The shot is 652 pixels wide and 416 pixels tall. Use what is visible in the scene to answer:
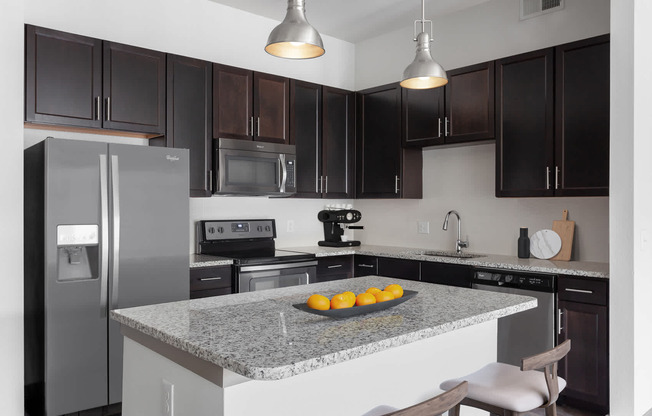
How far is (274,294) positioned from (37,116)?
1910 mm

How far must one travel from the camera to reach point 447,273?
3.74 m

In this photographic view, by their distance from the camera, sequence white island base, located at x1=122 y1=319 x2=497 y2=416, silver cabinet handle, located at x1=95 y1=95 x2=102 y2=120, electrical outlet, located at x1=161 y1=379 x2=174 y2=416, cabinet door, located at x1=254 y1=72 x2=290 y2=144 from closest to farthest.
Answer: white island base, located at x1=122 y1=319 x2=497 y2=416 → electrical outlet, located at x1=161 y1=379 x2=174 y2=416 → silver cabinet handle, located at x1=95 y1=95 x2=102 y2=120 → cabinet door, located at x1=254 y1=72 x2=290 y2=144

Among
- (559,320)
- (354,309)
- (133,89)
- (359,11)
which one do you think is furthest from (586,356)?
(133,89)

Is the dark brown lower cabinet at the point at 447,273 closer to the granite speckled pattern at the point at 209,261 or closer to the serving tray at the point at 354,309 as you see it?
the granite speckled pattern at the point at 209,261

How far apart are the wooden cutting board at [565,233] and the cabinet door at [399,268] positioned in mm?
982

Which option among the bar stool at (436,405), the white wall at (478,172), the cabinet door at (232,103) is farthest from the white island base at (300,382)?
the cabinet door at (232,103)

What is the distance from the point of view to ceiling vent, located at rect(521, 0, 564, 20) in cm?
376

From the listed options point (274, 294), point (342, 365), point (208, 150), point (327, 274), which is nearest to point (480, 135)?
point (327, 274)

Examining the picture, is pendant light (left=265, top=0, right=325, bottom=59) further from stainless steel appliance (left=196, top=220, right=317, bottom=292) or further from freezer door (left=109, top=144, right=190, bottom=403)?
stainless steel appliance (left=196, top=220, right=317, bottom=292)

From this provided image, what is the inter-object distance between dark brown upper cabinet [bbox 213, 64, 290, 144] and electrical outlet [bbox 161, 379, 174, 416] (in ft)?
7.97

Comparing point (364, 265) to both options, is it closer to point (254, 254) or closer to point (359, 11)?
point (254, 254)

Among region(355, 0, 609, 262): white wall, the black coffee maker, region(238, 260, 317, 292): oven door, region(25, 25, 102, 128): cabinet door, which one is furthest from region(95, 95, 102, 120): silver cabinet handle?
region(355, 0, 609, 262): white wall

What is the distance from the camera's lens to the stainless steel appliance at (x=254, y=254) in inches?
144

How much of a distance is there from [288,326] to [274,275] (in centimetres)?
212
